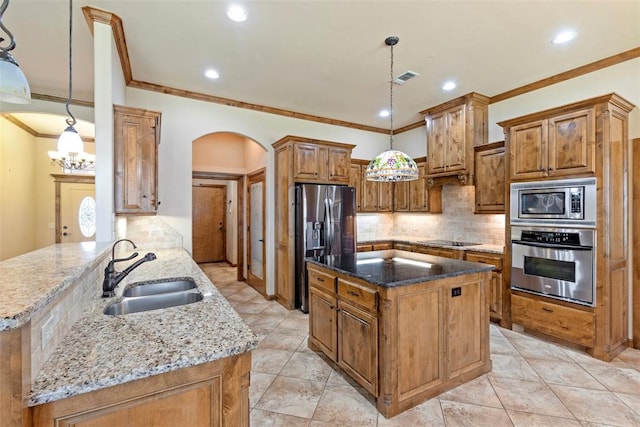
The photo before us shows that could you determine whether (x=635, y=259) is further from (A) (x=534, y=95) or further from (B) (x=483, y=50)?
(B) (x=483, y=50)

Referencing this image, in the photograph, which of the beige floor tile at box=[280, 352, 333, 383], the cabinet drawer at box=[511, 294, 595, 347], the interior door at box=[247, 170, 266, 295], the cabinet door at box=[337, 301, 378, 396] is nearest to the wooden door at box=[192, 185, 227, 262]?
the interior door at box=[247, 170, 266, 295]

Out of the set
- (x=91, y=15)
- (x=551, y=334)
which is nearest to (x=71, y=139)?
(x=91, y=15)

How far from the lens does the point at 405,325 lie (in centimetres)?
209

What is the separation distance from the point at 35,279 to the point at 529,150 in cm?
412

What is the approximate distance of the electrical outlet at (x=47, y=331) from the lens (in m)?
0.97

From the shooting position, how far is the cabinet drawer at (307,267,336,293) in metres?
2.56

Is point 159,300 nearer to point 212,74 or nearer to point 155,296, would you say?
point 155,296

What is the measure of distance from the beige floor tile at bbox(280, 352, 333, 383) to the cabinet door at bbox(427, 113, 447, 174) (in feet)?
10.6

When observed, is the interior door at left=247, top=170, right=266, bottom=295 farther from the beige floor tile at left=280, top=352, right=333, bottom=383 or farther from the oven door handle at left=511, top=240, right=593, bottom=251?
the oven door handle at left=511, top=240, right=593, bottom=251

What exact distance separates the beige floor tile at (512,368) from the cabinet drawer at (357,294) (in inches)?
53.5

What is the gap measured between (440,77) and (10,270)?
4087 mm

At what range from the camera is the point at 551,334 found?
10.3 feet

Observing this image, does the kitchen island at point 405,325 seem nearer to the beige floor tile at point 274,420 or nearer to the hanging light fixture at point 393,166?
the beige floor tile at point 274,420

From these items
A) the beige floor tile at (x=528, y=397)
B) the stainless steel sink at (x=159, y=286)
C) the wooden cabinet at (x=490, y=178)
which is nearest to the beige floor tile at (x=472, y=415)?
the beige floor tile at (x=528, y=397)
